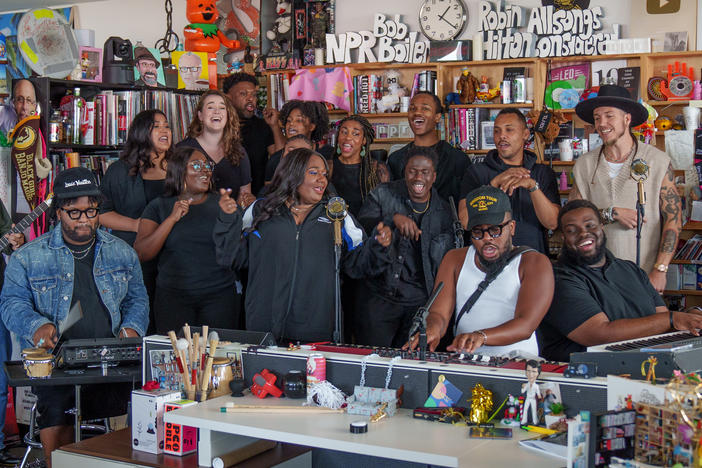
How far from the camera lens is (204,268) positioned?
4500 mm

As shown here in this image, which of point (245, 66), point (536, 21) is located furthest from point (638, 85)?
point (245, 66)

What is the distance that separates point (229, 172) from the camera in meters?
5.23

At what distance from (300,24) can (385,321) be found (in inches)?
174

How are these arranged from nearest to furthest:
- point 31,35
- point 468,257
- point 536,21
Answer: point 468,257 → point 31,35 → point 536,21

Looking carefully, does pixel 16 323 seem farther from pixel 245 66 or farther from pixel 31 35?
pixel 245 66

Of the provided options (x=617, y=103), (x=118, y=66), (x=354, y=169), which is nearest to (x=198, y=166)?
(x=354, y=169)

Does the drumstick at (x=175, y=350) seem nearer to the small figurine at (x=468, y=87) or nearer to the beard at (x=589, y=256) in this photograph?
the beard at (x=589, y=256)

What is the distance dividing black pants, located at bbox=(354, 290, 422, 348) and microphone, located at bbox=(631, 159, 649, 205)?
132 centimetres

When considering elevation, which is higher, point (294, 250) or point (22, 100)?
point (22, 100)

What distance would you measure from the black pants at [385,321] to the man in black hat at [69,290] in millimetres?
1165

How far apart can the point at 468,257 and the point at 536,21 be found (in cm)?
392

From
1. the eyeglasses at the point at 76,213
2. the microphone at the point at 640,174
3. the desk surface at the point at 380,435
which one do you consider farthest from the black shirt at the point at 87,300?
the microphone at the point at 640,174

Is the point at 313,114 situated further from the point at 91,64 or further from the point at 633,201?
the point at 633,201

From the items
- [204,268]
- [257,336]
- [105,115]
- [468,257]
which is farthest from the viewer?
[105,115]
